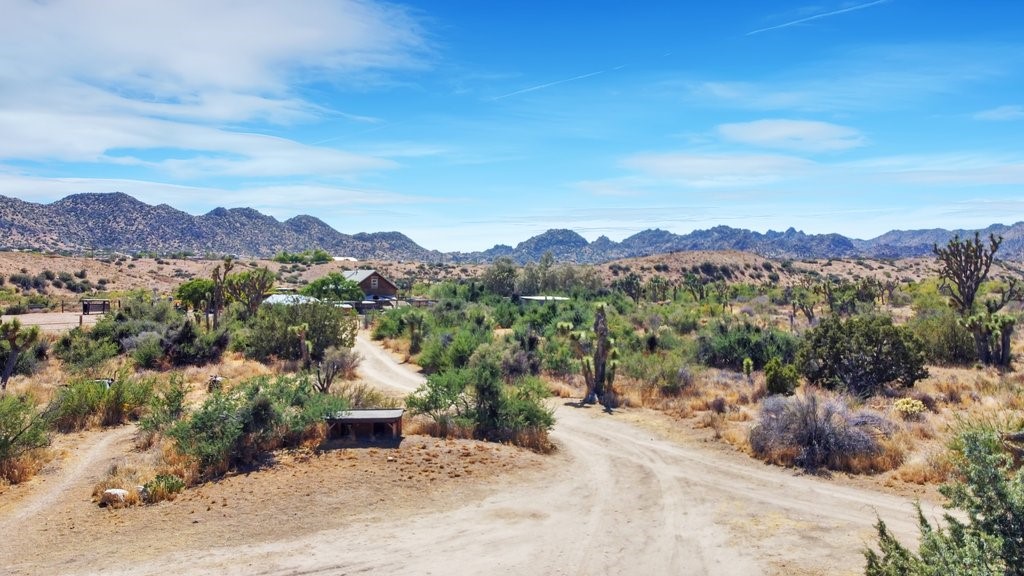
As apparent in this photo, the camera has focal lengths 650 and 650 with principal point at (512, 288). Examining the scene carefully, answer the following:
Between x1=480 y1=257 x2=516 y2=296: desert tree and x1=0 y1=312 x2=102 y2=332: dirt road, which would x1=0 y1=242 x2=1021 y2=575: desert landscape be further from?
x1=480 y1=257 x2=516 y2=296: desert tree

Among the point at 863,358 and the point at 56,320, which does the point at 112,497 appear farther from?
the point at 56,320

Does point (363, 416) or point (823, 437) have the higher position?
point (363, 416)

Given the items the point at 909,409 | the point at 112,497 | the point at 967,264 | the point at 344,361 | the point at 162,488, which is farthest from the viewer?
the point at 967,264

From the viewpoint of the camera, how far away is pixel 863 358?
889 inches

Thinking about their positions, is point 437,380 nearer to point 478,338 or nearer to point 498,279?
point 478,338

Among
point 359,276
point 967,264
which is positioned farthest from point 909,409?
point 359,276

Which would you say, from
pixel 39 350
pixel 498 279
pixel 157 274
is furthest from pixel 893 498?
pixel 157 274

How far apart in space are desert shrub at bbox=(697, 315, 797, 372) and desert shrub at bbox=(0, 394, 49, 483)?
23.7 m

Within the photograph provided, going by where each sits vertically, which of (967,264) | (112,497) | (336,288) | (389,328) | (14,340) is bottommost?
(112,497)

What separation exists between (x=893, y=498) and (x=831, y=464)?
6.89 feet

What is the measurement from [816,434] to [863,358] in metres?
7.90

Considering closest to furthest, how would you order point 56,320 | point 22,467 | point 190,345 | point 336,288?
point 22,467 → point 190,345 → point 56,320 → point 336,288

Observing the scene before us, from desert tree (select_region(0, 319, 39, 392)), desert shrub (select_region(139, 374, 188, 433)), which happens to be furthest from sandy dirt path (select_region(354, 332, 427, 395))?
desert tree (select_region(0, 319, 39, 392))

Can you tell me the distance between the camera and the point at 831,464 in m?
15.6
